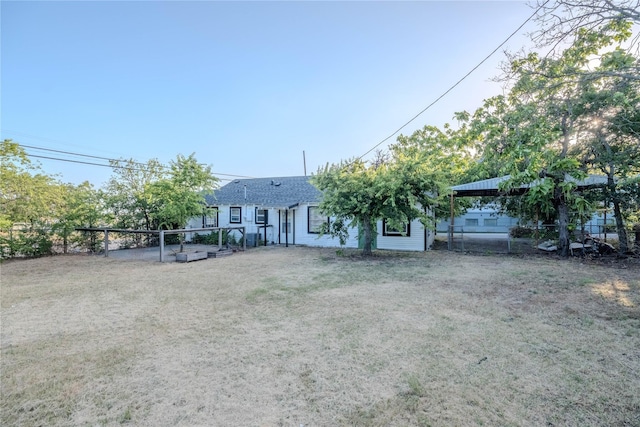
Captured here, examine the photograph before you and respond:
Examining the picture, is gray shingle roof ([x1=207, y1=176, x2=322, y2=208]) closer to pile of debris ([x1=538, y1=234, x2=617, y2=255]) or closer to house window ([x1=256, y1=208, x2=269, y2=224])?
house window ([x1=256, y1=208, x2=269, y2=224])

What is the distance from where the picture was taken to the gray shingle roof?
1598 centimetres

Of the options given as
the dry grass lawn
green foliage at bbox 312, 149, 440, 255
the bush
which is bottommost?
the dry grass lawn

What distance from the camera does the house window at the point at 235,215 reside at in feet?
57.7

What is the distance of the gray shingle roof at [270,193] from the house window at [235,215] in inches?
16.9

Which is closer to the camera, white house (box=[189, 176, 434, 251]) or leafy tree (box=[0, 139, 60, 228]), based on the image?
leafy tree (box=[0, 139, 60, 228])

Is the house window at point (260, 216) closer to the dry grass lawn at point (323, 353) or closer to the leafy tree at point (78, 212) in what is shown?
the leafy tree at point (78, 212)

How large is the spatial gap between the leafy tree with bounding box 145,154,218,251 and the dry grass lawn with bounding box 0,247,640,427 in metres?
5.31

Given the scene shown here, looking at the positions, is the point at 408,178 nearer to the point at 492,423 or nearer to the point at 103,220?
the point at 492,423

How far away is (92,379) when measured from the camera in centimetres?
305

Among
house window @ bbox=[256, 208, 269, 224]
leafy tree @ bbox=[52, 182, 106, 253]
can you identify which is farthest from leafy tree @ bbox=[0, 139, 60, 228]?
house window @ bbox=[256, 208, 269, 224]

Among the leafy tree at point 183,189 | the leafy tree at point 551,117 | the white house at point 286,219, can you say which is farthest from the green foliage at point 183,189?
the leafy tree at point 551,117

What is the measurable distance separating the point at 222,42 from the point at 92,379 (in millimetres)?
11988

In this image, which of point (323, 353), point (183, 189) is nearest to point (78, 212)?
point (183, 189)

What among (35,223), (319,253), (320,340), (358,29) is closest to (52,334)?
(320,340)
